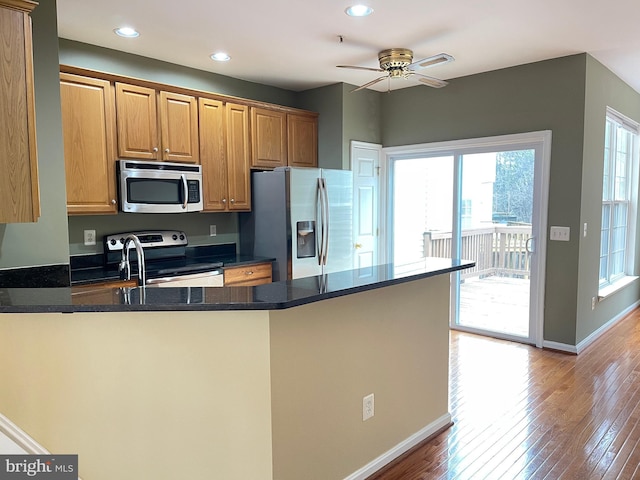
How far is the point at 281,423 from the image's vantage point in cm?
184

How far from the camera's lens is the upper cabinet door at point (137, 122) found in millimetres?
3576

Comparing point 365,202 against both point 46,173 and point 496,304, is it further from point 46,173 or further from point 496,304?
point 46,173

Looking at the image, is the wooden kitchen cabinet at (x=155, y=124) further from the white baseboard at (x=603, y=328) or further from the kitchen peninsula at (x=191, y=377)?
the white baseboard at (x=603, y=328)

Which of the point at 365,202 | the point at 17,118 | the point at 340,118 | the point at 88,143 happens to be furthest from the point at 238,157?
the point at 17,118

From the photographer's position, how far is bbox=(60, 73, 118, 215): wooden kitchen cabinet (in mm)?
3303

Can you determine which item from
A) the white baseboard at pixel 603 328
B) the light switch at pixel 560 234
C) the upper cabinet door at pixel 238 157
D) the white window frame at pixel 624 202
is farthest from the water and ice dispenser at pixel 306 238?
the white window frame at pixel 624 202

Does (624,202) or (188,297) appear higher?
(624,202)

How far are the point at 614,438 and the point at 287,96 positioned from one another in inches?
165

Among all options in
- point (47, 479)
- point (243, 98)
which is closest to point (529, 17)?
point (243, 98)

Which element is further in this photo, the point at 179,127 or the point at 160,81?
the point at 160,81

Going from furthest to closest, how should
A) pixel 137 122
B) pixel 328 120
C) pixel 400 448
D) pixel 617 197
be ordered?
pixel 617 197 < pixel 328 120 < pixel 137 122 < pixel 400 448

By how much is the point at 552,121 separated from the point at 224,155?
2922mm

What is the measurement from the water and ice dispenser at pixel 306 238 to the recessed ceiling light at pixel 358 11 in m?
1.85

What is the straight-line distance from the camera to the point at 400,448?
2.49 meters
